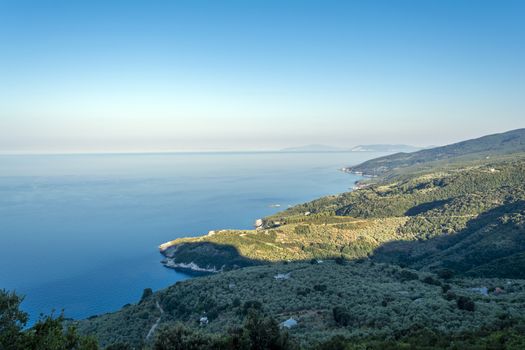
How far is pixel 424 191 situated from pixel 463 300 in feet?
487

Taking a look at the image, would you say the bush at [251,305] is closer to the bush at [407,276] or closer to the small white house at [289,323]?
the small white house at [289,323]

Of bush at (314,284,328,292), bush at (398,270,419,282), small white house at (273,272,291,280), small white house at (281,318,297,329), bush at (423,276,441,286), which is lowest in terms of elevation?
small white house at (273,272,291,280)

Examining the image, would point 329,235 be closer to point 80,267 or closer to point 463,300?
point 80,267

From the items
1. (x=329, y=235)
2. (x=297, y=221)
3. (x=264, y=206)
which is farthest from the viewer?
(x=264, y=206)

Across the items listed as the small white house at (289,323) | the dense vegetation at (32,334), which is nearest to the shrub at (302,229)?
the small white house at (289,323)

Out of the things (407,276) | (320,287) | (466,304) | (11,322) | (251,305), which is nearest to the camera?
(11,322)

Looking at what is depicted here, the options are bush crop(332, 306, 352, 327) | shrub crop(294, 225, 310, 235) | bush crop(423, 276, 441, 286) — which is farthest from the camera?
shrub crop(294, 225, 310, 235)

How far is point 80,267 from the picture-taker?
100m

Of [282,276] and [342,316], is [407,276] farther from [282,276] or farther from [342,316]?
[342,316]

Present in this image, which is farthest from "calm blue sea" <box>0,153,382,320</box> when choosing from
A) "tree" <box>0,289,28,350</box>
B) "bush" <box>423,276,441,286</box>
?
"tree" <box>0,289,28,350</box>

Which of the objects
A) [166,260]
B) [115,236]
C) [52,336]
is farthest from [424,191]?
[52,336]

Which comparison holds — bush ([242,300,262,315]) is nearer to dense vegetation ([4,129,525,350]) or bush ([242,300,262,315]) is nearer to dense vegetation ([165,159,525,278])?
dense vegetation ([4,129,525,350])

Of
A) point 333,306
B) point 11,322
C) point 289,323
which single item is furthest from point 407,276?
point 11,322

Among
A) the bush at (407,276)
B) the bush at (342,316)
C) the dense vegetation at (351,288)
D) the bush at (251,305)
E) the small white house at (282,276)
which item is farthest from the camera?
the small white house at (282,276)
